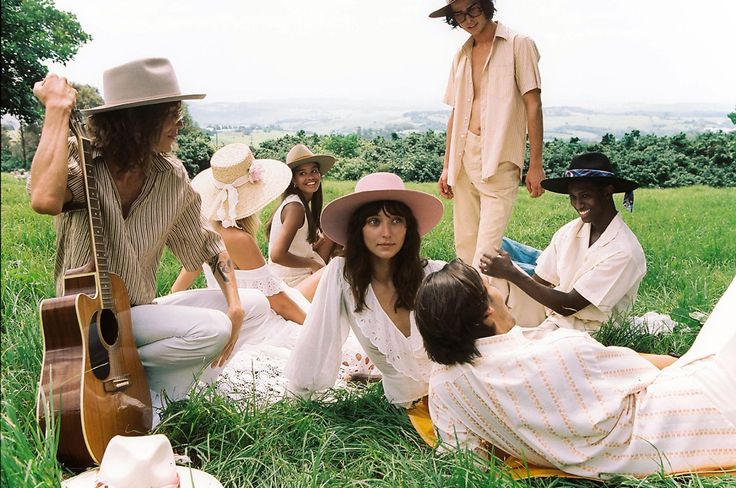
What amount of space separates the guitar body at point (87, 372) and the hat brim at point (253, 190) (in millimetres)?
1486

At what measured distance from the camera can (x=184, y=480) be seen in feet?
7.19

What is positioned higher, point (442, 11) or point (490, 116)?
point (442, 11)

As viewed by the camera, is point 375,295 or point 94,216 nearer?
point 94,216

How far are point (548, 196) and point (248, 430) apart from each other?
27.3 ft

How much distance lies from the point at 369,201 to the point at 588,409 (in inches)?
49.9

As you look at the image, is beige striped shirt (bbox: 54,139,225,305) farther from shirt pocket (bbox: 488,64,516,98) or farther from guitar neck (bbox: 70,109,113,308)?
shirt pocket (bbox: 488,64,516,98)

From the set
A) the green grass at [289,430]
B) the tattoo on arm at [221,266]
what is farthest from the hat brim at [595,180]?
the tattoo on arm at [221,266]

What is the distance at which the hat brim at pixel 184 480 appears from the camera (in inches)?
85.3

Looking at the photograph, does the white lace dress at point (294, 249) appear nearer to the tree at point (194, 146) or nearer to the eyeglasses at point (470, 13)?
the eyeglasses at point (470, 13)

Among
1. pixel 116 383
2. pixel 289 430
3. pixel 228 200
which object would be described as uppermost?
pixel 228 200

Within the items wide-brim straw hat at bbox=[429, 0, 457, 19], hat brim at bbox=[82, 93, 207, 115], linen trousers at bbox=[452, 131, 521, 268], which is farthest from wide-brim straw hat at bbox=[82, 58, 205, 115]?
linen trousers at bbox=[452, 131, 521, 268]

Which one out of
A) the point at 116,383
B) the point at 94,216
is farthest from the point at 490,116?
the point at 116,383

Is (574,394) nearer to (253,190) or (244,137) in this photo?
(253,190)

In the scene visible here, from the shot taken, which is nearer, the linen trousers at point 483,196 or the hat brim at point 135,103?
the hat brim at point 135,103
